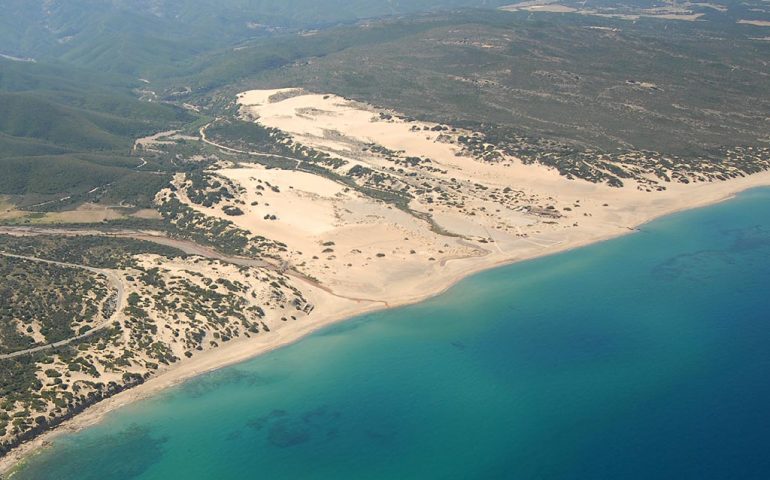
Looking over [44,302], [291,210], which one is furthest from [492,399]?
[291,210]

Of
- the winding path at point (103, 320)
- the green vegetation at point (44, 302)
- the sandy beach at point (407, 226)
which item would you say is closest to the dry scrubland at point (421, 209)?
the sandy beach at point (407, 226)

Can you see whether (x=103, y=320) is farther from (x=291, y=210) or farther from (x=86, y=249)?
(x=291, y=210)

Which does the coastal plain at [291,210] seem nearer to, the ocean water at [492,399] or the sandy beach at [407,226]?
the sandy beach at [407,226]

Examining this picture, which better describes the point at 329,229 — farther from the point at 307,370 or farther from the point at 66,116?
the point at 66,116

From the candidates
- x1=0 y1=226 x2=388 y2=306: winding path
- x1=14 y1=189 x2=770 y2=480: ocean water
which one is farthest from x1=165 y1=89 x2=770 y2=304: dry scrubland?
x1=14 y1=189 x2=770 y2=480: ocean water

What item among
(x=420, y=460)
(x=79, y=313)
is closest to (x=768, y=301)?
(x=420, y=460)

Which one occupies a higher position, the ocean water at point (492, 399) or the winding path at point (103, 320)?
the winding path at point (103, 320)

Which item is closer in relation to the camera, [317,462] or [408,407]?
[317,462]
